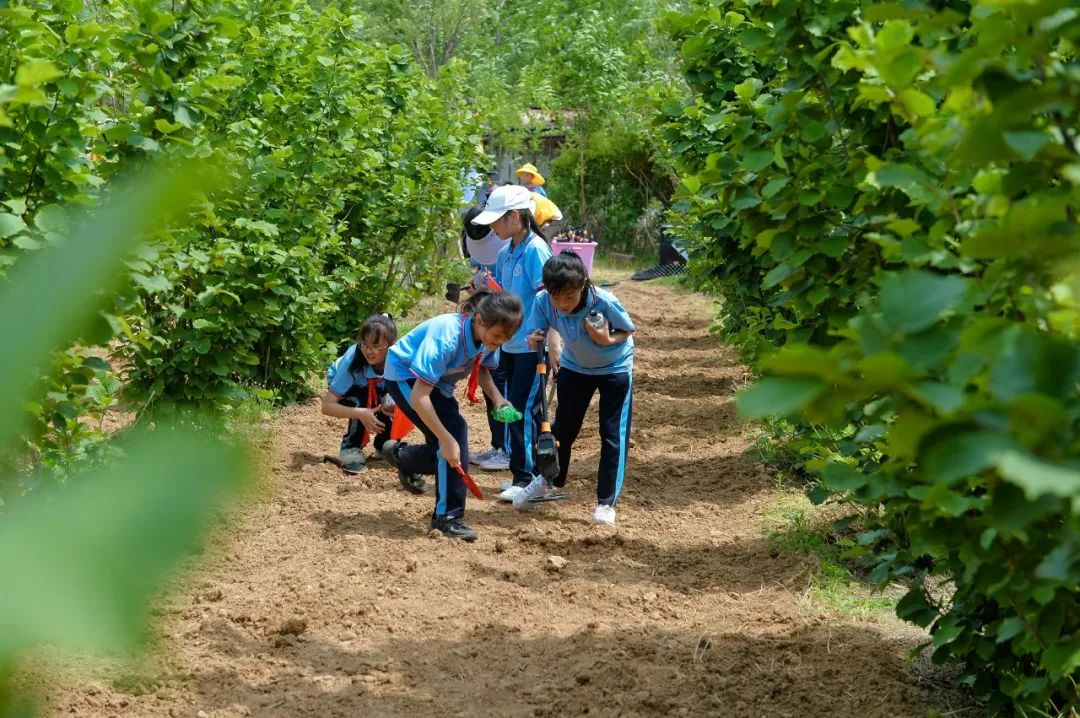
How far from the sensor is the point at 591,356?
6.53 m

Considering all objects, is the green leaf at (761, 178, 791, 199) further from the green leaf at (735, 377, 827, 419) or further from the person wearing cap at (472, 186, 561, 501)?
the person wearing cap at (472, 186, 561, 501)

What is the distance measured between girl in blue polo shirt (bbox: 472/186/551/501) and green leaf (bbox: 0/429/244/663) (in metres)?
6.67

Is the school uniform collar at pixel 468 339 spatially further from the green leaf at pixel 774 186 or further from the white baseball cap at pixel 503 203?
the green leaf at pixel 774 186

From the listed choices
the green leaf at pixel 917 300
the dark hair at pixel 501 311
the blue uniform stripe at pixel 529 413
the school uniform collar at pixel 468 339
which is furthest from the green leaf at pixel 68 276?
the blue uniform stripe at pixel 529 413

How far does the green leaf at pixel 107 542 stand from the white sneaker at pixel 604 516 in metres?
6.16

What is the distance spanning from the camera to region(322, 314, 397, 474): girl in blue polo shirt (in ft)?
23.6

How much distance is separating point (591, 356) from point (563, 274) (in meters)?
0.58

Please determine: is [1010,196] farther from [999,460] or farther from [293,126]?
[293,126]

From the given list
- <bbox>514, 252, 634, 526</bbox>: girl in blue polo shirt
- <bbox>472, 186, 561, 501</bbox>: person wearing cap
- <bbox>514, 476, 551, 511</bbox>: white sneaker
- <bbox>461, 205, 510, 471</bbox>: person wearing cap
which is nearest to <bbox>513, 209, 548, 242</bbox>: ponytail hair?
<bbox>472, 186, 561, 501</bbox>: person wearing cap

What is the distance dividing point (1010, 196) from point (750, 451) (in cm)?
646

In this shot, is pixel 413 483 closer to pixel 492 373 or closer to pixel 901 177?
pixel 492 373

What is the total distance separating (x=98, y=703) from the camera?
13.8ft

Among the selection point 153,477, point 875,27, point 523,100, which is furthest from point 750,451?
point 523,100

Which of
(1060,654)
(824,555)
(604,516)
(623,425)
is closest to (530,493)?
(604,516)
